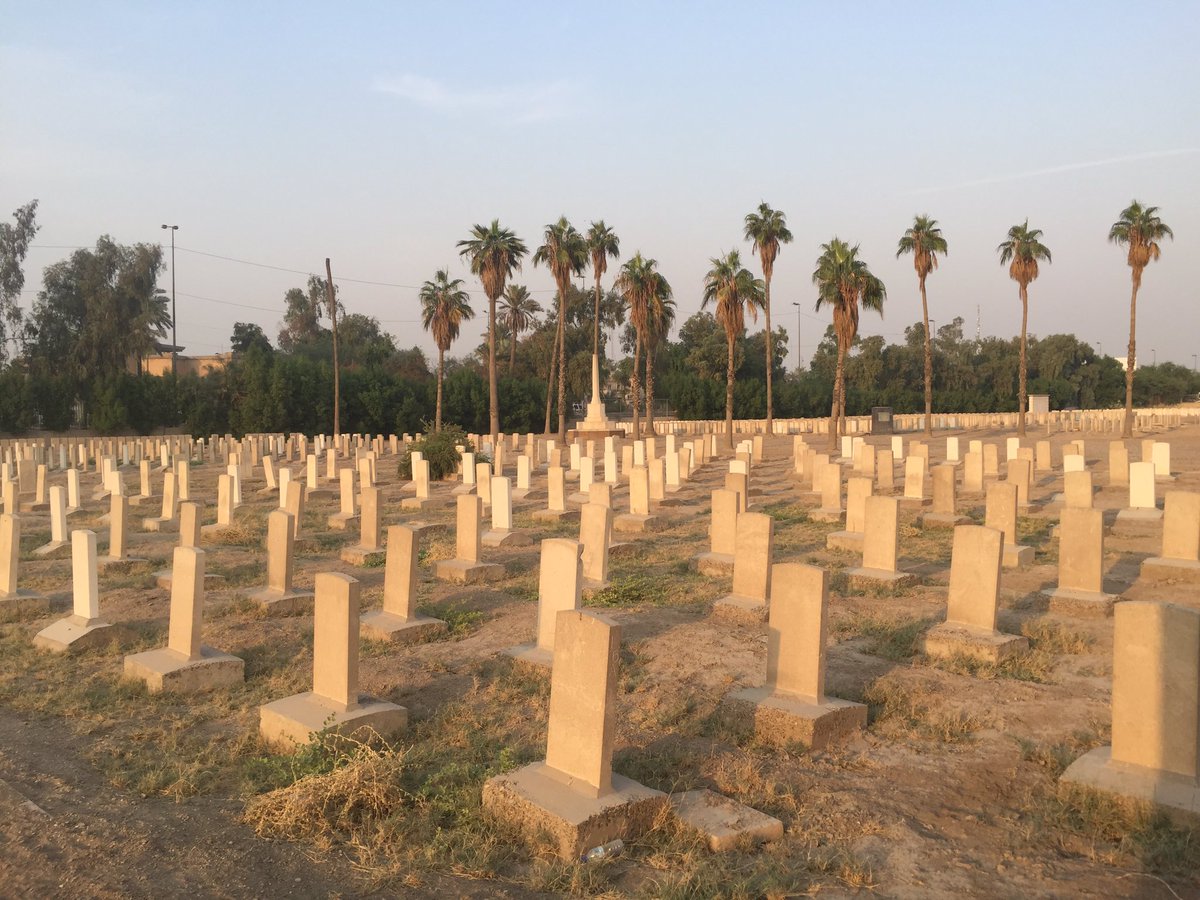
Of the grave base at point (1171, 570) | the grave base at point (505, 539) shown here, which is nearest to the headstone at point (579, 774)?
the grave base at point (1171, 570)

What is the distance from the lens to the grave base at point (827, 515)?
14484mm

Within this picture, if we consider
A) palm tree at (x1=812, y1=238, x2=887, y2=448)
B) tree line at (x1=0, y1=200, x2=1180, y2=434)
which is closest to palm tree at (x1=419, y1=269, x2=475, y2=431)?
tree line at (x1=0, y1=200, x2=1180, y2=434)

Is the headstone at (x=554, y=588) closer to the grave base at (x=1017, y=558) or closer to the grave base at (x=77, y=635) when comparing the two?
the grave base at (x=77, y=635)

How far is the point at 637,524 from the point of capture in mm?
13742

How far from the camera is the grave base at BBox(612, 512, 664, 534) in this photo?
13.7m

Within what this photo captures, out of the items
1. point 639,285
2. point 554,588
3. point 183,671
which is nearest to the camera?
point 183,671

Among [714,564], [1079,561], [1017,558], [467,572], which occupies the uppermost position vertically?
[1079,561]

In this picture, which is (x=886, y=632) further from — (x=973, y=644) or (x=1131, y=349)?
(x=1131, y=349)

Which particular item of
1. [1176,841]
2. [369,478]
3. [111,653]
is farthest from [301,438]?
[1176,841]

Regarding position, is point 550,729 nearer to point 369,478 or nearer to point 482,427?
point 369,478

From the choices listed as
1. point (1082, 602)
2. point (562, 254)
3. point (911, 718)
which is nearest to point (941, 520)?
point (1082, 602)

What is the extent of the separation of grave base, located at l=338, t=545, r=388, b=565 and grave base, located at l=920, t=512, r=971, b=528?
7796 millimetres

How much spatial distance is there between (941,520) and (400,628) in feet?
28.6

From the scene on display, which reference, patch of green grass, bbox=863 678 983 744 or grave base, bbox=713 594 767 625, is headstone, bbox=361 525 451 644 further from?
patch of green grass, bbox=863 678 983 744
